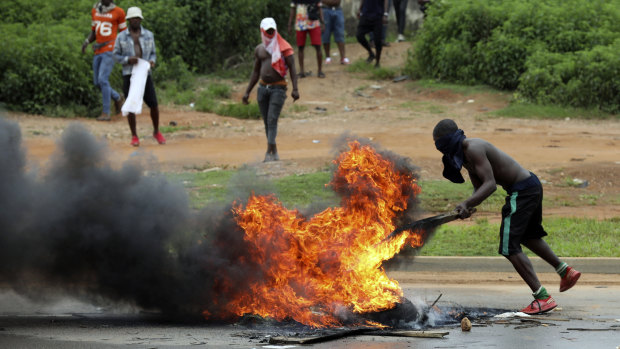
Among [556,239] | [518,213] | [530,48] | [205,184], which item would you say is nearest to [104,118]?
[205,184]

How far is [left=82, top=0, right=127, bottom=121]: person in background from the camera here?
16.1 meters

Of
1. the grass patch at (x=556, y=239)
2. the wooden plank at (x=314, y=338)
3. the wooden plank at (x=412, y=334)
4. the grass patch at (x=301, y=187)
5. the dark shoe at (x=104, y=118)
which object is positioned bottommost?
the grass patch at (x=556, y=239)

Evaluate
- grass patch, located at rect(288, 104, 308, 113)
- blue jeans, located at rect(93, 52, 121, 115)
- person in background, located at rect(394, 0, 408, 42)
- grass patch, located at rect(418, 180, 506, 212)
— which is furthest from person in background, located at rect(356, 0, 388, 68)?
grass patch, located at rect(418, 180, 506, 212)

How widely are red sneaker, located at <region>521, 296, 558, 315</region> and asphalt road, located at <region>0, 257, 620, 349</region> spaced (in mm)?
72

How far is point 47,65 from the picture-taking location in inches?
712

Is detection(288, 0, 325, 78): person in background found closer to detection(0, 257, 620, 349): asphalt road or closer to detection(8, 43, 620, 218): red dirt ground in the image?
detection(8, 43, 620, 218): red dirt ground

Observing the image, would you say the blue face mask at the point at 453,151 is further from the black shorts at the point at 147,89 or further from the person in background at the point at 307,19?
the person in background at the point at 307,19

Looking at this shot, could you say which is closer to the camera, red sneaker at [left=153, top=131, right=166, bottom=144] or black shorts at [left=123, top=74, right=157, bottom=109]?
black shorts at [left=123, top=74, right=157, bottom=109]

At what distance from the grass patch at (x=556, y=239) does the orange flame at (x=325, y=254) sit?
8.25 ft

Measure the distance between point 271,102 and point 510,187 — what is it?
5.98 metres

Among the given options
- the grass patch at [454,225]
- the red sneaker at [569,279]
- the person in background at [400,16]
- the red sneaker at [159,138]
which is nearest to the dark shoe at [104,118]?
the red sneaker at [159,138]

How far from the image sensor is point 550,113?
17.9 meters

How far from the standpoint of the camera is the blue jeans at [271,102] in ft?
41.8

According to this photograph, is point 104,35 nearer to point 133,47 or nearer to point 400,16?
point 133,47
